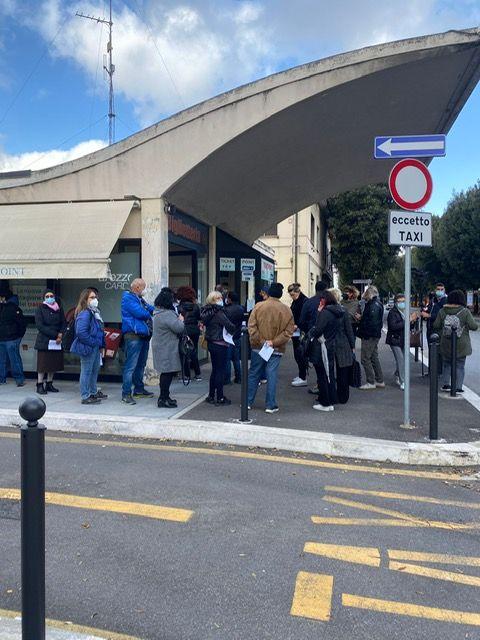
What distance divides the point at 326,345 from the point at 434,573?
434 centimetres

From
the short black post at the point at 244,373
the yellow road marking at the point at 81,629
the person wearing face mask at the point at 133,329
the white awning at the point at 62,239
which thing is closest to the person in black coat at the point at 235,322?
the person wearing face mask at the point at 133,329

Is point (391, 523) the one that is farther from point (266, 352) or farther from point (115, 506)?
point (266, 352)

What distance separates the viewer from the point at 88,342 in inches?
301

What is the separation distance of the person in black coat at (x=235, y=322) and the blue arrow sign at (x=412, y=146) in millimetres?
3307

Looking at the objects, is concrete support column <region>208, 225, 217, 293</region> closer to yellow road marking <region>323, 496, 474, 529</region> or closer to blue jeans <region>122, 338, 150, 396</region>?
blue jeans <region>122, 338, 150, 396</region>

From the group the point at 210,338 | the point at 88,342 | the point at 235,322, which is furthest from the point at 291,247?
the point at 88,342

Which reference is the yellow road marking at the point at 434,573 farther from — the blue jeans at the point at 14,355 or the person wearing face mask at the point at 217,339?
the blue jeans at the point at 14,355

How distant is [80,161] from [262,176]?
13.5ft

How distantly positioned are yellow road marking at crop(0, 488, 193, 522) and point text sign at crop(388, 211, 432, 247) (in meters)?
3.94

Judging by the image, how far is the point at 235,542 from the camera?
12.0 feet

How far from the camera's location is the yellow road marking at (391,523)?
400 centimetres

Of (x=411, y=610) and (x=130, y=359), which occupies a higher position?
(x=130, y=359)

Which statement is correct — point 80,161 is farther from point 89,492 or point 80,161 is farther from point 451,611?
point 451,611

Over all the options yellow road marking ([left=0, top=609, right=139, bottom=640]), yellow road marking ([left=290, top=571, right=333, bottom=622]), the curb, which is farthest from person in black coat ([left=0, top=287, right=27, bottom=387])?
yellow road marking ([left=290, top=571, right=333, bottom=622])
